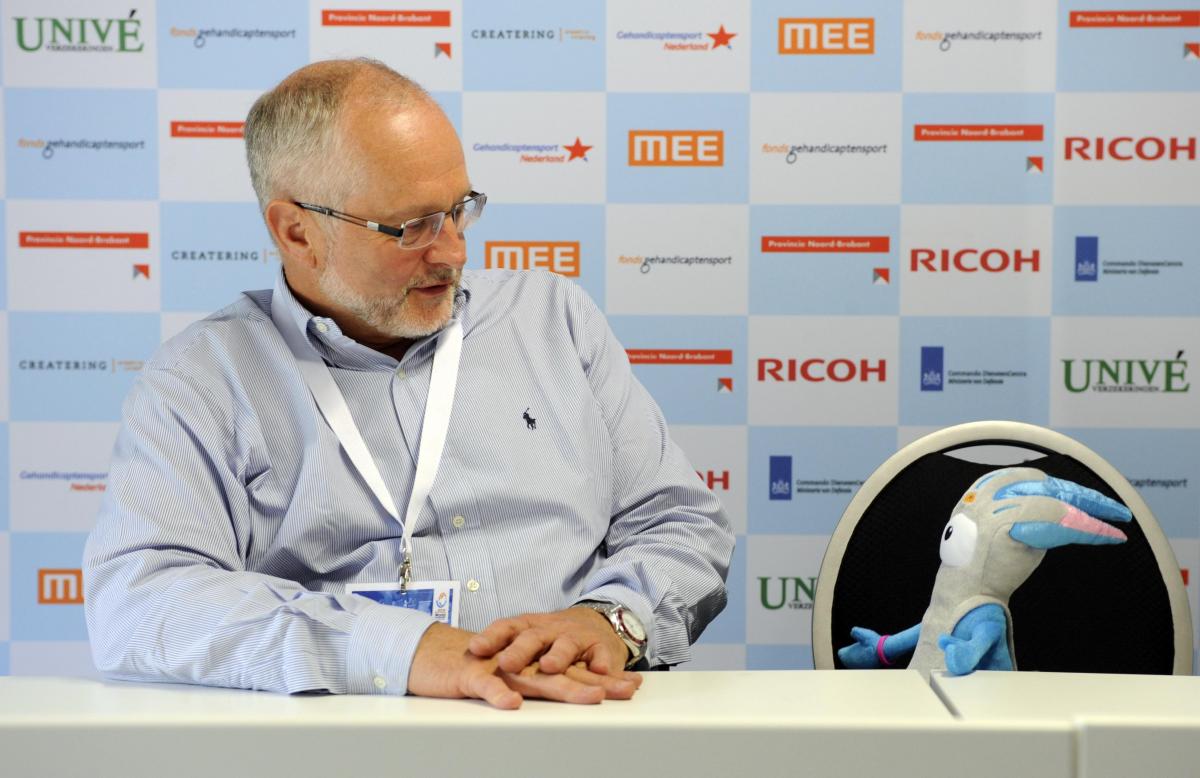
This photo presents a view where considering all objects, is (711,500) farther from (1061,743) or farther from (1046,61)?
(1046,61)

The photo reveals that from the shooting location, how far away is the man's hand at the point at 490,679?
0.92 m

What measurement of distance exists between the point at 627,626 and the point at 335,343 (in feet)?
1.84

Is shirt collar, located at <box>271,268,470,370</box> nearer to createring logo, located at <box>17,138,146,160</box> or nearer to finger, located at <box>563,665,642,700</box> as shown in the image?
finger, located at <box>563,665,642,700</box>

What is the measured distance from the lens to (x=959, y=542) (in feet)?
4.42

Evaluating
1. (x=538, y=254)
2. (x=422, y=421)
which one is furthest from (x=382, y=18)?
(x=422, y=421)

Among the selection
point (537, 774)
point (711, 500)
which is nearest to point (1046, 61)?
point (711, 500)

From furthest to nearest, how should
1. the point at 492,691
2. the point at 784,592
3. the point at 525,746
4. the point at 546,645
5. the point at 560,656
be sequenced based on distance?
the point at 784,592 → the point at 546,645 → the point at 560,656 → the point at 492,691 → the point at 525,746

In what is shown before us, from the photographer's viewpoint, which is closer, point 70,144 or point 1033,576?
point 1033,576

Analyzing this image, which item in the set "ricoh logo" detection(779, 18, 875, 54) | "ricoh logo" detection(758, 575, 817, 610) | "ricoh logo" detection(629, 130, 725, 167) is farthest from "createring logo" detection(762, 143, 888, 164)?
"ricoh logo" detection(758, 575, 817, 610)

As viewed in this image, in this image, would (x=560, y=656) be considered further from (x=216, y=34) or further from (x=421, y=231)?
(x=216, y=34)

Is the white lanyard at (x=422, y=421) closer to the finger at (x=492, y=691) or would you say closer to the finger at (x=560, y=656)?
the finger at (x=560, y=656)

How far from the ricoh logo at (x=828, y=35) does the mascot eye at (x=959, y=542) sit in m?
2.22

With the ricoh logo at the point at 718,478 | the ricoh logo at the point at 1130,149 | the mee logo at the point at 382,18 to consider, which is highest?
Answer: the mee logo at the point at 382,18

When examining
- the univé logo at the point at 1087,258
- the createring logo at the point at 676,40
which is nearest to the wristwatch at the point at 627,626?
the createring logo at the point at 676,40
